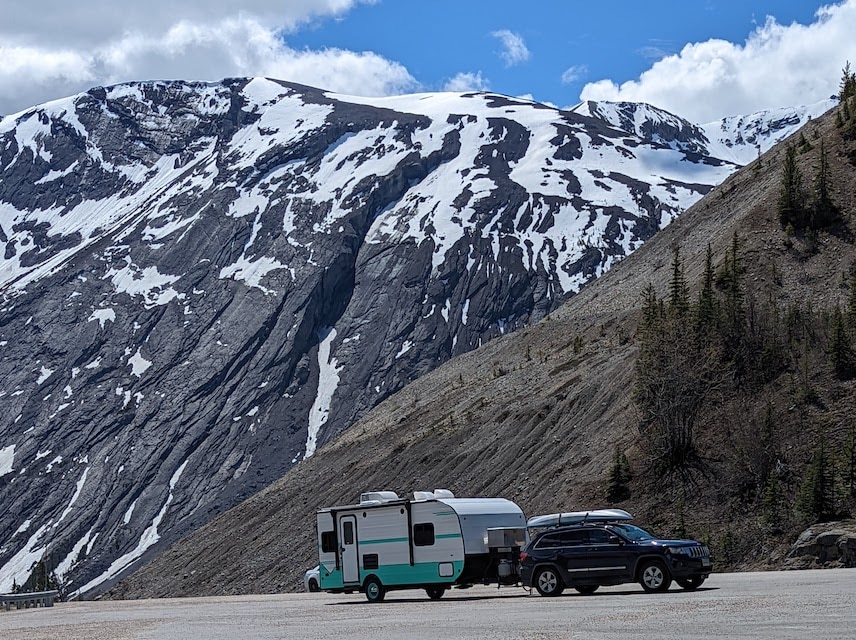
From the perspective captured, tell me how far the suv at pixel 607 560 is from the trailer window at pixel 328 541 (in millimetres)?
7544

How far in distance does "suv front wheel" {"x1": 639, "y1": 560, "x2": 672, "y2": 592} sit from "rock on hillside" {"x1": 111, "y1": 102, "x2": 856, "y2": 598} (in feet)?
44.3

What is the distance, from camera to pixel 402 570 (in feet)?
113

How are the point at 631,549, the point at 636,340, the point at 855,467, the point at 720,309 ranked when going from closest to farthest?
the point at 631,549 < the point at 855,467 < the point at 720,309 < the point at 636,340

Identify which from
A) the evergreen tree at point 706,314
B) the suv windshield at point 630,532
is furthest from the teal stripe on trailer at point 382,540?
the evergreen tree at point 706,314

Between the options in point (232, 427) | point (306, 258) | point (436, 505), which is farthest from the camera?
point (306, 258)

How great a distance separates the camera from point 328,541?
Result: 122 feet

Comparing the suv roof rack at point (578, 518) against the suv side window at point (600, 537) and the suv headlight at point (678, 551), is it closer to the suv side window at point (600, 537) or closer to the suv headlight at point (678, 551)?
the suv side window at point (600, 537)

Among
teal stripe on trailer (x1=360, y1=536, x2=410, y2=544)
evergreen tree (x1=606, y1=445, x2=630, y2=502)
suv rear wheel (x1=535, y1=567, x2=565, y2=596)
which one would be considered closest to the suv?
suv rear wheel (x1=535, y1=567, x2=565, y2=596)

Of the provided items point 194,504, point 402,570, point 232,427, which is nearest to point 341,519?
point 402,570

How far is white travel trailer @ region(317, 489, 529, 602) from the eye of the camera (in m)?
33.6

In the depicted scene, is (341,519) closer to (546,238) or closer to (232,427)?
(232,427)

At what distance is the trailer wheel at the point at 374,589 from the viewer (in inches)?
1395

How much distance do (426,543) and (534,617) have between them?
34.7 feet

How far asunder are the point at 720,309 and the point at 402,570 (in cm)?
2507
